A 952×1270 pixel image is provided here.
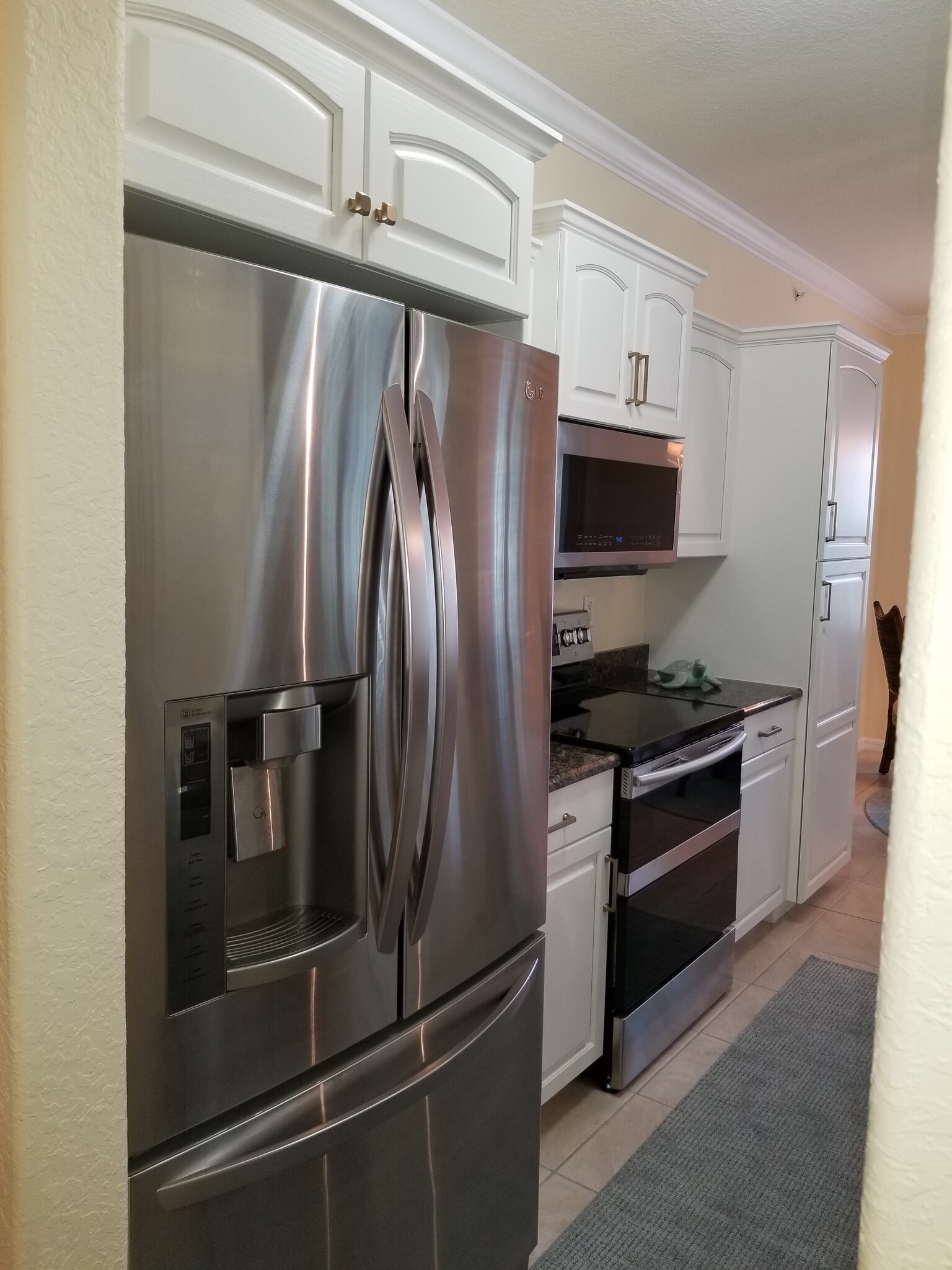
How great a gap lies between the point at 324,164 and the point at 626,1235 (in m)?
2.15

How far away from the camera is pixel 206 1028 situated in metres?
1.26

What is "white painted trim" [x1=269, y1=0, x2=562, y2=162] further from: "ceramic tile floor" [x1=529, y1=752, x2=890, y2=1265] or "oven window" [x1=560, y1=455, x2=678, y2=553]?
"ceramic tile floor" [x1=529, y1=752, x2=890, y2=1265]

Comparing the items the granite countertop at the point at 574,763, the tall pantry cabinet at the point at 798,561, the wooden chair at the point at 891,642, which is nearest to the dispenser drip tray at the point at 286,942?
the granite countertop at the point at 574,763

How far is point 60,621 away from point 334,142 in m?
0.89

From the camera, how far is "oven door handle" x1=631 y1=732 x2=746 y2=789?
95.4 inches

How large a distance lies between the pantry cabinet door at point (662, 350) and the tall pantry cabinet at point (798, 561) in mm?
614

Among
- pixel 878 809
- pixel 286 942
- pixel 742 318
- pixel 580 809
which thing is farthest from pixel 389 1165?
pixel 878 809

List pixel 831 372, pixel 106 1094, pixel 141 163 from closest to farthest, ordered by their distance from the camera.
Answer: pixel 106 1094 → pixel 141 163 → pixel 831 372

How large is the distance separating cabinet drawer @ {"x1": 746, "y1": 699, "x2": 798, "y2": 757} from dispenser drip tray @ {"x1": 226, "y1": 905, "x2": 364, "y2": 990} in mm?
1938

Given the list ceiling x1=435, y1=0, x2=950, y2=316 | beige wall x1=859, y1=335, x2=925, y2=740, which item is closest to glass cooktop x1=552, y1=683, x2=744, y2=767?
ceiling x1=435, y1=0, x2=950, y2=316

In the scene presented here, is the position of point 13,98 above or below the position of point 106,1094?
above

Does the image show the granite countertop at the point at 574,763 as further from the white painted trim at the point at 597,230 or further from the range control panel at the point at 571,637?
the white painted trim at the point at 597,230

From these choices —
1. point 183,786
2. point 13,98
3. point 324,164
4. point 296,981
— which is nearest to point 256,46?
point 324,164

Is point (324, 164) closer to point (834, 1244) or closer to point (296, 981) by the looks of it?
point (296, 981)
